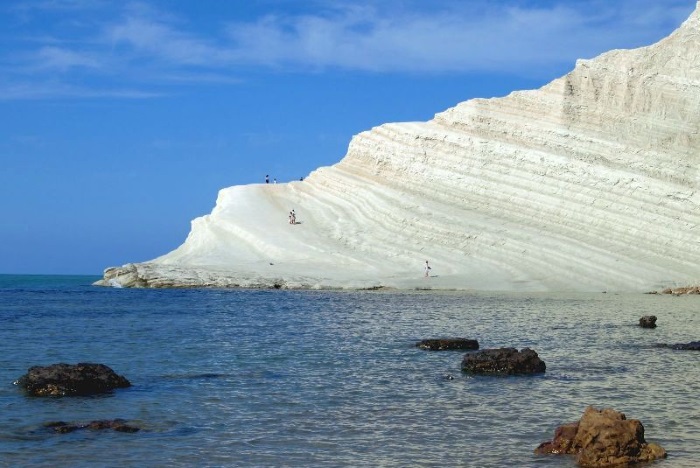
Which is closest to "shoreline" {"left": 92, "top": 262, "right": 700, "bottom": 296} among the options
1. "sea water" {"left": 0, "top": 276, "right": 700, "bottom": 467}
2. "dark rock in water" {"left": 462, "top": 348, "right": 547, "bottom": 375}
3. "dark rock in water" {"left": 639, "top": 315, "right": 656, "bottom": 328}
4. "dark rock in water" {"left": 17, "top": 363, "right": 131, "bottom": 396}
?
"sea water" {"left": 0, "top": 276, "right": 700, "bottom": 467}

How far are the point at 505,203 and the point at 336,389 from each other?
35887 mm

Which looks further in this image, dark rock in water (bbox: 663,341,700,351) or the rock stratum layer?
the rock stratum layer

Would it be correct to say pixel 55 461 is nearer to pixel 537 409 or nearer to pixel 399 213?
pixel 537 409

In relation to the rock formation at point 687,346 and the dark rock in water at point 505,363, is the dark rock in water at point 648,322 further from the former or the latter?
the dark rock in water at point 505,363

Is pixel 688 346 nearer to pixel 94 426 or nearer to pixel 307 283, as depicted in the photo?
pixel 94 426

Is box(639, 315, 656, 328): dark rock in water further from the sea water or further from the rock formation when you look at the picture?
the rock formation

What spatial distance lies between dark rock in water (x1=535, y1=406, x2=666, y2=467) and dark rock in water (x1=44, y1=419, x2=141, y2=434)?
520 cm

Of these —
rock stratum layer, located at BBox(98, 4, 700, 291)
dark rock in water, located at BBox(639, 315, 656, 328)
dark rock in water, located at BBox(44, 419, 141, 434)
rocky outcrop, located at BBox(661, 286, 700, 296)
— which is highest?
rock stratum layer, located at BBox(98, 4, 700, 291)

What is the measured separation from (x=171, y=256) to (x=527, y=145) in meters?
20.8

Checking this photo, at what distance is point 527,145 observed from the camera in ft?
167

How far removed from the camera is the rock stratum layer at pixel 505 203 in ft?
143

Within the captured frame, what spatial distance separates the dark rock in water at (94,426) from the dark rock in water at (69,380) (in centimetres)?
235

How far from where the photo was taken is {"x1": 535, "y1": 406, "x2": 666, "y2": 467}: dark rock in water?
9.48 metres

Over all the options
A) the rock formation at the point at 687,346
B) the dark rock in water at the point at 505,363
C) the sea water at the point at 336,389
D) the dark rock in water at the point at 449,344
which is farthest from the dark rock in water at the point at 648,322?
the dark rock in water at the point at 505,363
